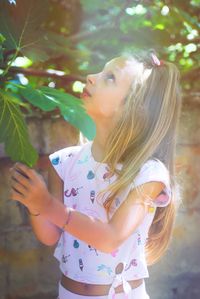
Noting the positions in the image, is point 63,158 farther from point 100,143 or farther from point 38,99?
point 38,99

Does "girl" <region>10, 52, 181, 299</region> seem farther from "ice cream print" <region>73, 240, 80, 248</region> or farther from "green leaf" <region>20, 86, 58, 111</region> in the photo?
"green leaf" <region>20, 86, 58, 111</region>

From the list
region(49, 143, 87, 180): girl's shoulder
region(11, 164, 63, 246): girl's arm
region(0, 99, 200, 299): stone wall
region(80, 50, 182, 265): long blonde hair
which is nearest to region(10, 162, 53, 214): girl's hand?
region(11, 164, 63, 246): girl's arm

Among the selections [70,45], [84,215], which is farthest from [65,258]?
[70,45]

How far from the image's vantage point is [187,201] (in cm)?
245

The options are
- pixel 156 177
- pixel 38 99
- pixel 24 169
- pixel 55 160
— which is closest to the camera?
pixel 38 99

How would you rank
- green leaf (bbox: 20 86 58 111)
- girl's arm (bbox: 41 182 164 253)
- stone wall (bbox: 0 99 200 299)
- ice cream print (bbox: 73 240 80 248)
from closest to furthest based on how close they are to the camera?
1. green leaf (bbox: 20 86 58 111)
2. girl's arm (bbox: 41 182 164 253)
3. ice cream print (bbox: 73 240 80 248)
4. stone wall (bbox: 0 99 200 299)

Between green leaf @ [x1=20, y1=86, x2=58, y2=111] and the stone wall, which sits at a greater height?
green leaf @ [x1=20, y1=86, x2=58, y2=111]

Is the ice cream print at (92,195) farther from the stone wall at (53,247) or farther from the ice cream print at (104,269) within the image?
the stone wall at (53,247)

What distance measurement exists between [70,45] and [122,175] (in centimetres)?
50

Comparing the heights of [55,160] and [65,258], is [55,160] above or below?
above

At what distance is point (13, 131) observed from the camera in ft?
4.00

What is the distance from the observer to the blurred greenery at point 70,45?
121 centimetres

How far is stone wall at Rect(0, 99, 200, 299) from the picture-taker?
7.23 feet

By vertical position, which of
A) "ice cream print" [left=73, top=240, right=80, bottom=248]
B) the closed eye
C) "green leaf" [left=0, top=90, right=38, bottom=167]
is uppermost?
the closed eye
